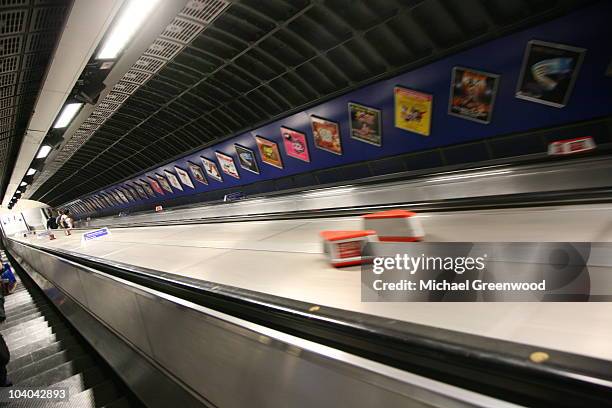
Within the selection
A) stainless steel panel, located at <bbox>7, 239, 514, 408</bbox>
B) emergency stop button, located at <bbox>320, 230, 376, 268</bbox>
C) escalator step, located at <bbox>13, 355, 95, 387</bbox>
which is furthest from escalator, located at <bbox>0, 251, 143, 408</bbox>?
emergency stop button, located at <bbox>320, 230, 376, 268</bbox>

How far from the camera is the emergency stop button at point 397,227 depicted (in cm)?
161

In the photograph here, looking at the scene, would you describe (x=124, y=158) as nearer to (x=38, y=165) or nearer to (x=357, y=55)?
(x=38, y=165)

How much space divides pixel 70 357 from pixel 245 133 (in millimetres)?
7233

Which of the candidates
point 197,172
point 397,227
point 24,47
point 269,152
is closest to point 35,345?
point 397,227

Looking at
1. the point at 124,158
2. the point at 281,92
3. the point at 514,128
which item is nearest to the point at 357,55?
the point at 281,92

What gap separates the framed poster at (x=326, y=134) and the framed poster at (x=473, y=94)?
255cm

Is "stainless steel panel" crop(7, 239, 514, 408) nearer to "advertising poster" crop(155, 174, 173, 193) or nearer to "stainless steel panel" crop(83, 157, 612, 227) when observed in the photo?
"stainless steel panel" crop(83, 157, 612, 227)

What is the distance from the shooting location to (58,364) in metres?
3.04

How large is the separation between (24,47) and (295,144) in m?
5.40

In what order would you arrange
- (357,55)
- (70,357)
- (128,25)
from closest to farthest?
1. (70,357)
2. (128,25)
3. (357,55)

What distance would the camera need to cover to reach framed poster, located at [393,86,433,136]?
577 cm

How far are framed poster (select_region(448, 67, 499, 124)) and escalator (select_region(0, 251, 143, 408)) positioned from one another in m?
5.92

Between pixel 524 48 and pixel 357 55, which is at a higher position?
pixel 357 55

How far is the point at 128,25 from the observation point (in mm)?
4262
